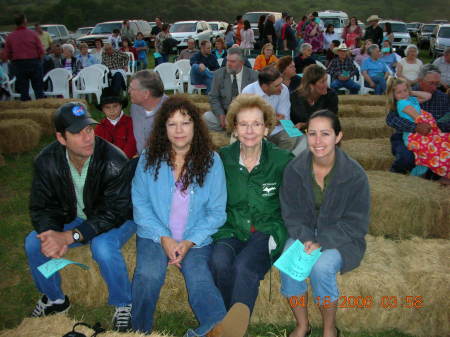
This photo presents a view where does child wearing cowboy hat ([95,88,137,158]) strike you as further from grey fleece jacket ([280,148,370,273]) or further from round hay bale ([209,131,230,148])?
grey fleece jacket ([280,148,370,273])

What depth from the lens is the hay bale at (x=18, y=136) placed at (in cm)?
708

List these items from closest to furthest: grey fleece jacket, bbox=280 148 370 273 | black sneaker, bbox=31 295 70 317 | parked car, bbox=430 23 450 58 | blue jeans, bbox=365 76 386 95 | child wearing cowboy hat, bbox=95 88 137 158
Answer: grey fleece jacket, bbox=280 148 370 273 → black sneaker, bbox=31 295 70 317 → child wearing cowboy hat, bbox=95 88 137 158 → blue jeans, bbox=365 76 386 95 → parked car, bbox=430 23 450 58

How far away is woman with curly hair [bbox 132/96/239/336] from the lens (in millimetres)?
2936

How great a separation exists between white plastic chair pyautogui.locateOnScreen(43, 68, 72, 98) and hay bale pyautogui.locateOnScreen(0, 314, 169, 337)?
9.35 meters

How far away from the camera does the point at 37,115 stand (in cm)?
812

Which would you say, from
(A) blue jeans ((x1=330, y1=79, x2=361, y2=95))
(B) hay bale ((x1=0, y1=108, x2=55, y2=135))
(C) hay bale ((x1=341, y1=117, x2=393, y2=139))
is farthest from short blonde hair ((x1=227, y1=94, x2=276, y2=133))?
(A) blue jeans ((x1=330, y1=79, x2=361, y2=95))

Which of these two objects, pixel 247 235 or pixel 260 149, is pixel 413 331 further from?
pixel 260 149

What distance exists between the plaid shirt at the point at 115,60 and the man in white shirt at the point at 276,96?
792 centimetres

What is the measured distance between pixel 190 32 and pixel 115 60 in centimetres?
1156

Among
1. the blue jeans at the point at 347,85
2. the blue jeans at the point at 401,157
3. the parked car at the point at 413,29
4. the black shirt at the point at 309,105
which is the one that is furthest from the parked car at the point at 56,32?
the parked car at the point at 413,29

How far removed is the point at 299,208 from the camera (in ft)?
9.80
